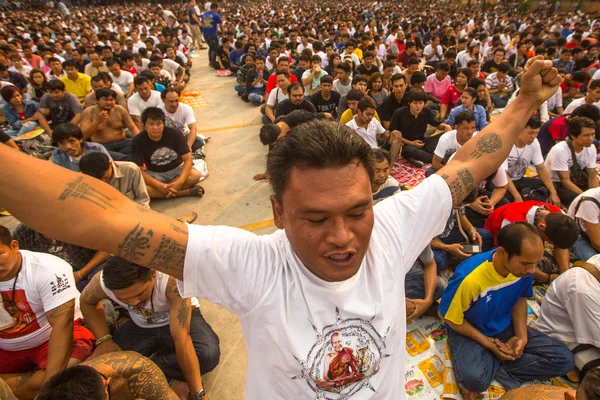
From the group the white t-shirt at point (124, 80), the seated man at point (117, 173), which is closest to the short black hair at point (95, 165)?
the seated man at point (117, 173)

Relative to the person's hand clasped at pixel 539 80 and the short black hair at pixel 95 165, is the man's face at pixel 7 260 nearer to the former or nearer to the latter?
the short black hair at pixel 95 165

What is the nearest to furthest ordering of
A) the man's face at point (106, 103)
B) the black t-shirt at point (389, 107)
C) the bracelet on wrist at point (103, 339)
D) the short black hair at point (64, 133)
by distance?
the bracelet on wrist at point (103, 339), the short black hair at point (64, 133), the man's face at point (106, 103), the black t-shirt at point (389, 107)

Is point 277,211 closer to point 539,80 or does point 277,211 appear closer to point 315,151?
point 315,151

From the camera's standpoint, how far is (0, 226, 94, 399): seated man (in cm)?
253

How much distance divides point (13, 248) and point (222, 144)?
489cm

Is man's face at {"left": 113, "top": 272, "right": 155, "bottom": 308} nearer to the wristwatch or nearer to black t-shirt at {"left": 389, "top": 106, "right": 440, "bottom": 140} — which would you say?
the wristwatch

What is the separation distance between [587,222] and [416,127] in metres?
3.16

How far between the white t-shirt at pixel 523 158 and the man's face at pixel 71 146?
560 centimetres

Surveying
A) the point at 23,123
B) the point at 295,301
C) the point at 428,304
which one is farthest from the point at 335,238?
the point at 23,123

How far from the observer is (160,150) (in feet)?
17.2

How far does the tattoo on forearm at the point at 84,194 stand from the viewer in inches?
38.0

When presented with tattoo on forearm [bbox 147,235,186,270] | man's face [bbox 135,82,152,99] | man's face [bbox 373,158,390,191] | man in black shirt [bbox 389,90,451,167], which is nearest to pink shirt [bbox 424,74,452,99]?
man in black shirt [bbox 389,90,451,167]

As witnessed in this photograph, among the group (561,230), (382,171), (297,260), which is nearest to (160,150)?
(382,171)

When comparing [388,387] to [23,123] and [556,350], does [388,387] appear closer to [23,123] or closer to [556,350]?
[556,350]
